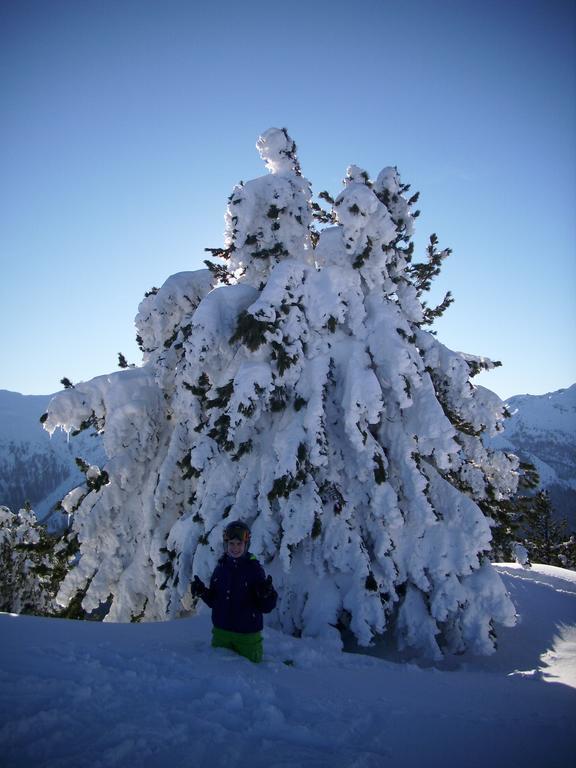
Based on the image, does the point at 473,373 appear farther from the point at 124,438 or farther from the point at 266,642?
the point at 124,438

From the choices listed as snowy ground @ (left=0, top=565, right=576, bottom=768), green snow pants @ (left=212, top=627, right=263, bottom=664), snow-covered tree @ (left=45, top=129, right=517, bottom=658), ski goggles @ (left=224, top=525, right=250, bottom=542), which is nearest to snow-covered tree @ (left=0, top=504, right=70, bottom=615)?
snow-covered tree @ (left=45, top=129, right=517, bottom=658)

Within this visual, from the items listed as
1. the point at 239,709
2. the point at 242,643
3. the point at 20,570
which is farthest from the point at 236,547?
the point at 20,570

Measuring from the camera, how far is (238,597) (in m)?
5.05

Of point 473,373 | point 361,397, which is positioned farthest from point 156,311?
point 473,373

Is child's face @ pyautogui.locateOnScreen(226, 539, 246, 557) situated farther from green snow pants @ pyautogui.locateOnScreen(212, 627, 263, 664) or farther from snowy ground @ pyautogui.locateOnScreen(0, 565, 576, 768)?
snowy ground @ pyautogui.locateOnScreen(0, 565, 576, 768)

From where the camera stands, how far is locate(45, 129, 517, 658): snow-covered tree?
26.3 ft

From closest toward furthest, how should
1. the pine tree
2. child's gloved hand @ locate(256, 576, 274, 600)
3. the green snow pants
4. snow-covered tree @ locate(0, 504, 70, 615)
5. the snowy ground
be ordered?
the snowy ground
child's gloved hand @ locate(256, 576, 274, 600)
the green snow pants
snow-covered tree @ locate(0, 504, 70, 615)
the pine tree

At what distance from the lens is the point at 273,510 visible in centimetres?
829

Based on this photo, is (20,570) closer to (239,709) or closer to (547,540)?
(239,709)

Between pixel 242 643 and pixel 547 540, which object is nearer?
pixel 242 643

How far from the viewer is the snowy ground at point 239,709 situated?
2758 millimetres

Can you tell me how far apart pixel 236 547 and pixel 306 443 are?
3.27 m

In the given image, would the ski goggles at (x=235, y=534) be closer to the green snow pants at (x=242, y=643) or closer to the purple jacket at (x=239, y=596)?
the purple jacket at (x=239, y=596)

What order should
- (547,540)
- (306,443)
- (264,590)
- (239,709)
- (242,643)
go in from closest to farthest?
1. (239,709)
2. (264,590)
3. (242,643)
4. (306,443)
5. (547,540)
